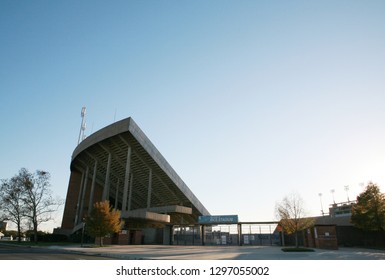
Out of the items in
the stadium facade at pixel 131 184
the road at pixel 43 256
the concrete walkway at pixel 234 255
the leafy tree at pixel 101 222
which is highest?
the stadium facade at pixel 131 184

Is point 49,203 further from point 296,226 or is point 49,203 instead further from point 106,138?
point 296,226

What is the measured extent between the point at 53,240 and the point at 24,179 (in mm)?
12063

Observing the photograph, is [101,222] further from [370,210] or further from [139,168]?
[370,210]

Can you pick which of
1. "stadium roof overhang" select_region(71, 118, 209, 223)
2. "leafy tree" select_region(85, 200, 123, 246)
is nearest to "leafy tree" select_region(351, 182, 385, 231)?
"stadium roof overhang" select_region(71, 118, 209, 223)

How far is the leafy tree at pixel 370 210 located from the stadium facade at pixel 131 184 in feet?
79.3

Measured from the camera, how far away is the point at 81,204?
54.7 metres

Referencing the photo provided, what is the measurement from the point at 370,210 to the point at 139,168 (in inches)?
1344

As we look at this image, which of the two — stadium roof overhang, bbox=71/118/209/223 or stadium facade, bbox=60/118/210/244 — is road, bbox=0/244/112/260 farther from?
stadium roof overhang, bbox=71/118/209/223

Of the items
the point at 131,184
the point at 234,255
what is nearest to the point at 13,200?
the point at 131,184

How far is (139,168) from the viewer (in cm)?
4884

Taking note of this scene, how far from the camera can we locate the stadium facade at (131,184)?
4000 centimetres

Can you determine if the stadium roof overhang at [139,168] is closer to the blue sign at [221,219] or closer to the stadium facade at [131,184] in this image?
the stadium facade at [131,184]

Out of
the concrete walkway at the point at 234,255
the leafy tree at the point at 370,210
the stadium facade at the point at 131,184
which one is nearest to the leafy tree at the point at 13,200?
the stadium facade at the point at 131,184

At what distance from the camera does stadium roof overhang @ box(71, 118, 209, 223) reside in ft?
132
